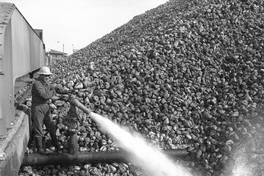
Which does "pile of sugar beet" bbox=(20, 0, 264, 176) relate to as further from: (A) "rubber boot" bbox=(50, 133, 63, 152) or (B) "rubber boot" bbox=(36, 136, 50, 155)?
(B) "rubber boot" bbox=(36, 136, 50, 155)

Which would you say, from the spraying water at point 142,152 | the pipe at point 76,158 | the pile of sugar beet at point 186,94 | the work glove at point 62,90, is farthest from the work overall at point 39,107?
the work glove at point 62,90

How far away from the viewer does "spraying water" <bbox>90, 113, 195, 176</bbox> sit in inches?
241

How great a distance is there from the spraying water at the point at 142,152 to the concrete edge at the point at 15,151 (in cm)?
138

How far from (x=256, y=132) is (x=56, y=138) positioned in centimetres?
426

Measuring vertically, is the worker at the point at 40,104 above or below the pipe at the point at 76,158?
above

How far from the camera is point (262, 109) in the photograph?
22.0ft

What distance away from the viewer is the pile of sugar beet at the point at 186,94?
611 cm

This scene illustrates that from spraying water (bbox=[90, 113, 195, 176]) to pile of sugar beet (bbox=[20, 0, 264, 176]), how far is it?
0.17 meters

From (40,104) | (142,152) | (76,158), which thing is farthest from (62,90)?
(142,152)

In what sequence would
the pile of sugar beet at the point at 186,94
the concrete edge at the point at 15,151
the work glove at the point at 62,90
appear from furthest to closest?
the work glove at the point at 62,90 → the pile of sugar beet at the point at 186,94 → the concrete edge at the point at 15,151

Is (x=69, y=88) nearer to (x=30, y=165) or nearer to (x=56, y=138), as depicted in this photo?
(x=56, y=138)

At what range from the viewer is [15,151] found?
15.2 ft

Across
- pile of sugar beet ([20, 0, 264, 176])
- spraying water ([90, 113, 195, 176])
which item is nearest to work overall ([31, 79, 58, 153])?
pile of sugar beet ([20, 0, 264, 176])

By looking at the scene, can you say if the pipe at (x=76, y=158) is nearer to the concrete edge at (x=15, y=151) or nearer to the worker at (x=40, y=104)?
the worker at (x=40, y=104)
